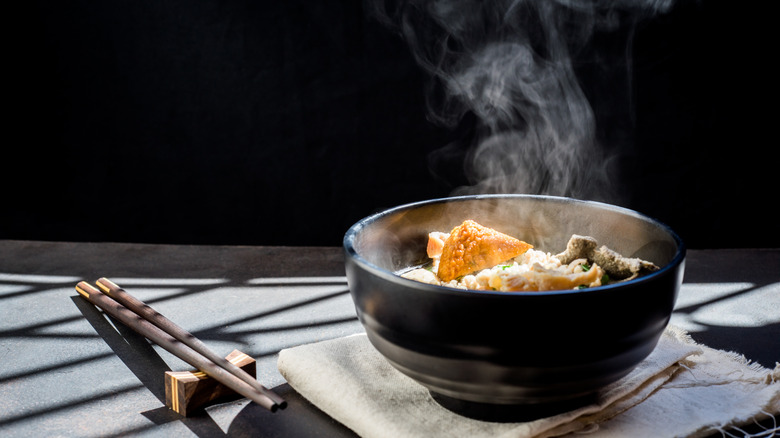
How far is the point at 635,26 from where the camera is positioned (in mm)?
2621

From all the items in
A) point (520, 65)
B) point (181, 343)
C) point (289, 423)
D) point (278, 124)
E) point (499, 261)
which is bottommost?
point (289, 423)

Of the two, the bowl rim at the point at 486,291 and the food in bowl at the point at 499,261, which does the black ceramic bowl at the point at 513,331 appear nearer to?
the bowl rim at the point at 486,291

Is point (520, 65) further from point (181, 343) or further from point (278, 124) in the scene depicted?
point (181, 343)


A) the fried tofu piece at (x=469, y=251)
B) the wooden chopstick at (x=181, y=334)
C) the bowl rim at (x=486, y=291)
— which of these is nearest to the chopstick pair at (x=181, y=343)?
the wooden chopstick at (x=181, y=334)

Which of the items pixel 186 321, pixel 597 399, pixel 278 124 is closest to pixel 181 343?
pixel 186 321

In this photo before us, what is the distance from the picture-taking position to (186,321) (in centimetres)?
160

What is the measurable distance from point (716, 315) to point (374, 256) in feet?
2.92

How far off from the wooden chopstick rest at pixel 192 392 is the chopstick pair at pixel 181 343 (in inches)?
1.0

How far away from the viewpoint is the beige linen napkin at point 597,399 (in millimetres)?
1048

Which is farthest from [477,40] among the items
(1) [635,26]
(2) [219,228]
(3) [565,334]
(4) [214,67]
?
(3) [565,334]

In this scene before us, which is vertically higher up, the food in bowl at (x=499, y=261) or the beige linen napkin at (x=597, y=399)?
the food in bowl at (x=499, y=261)

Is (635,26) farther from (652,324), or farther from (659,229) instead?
(652,324)

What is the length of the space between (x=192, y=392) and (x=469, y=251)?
0.58m

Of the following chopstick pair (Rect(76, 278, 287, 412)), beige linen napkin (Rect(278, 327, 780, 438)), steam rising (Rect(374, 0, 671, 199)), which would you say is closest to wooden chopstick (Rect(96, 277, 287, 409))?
chopstick pair (Rect(76, 278, 287, 412))
